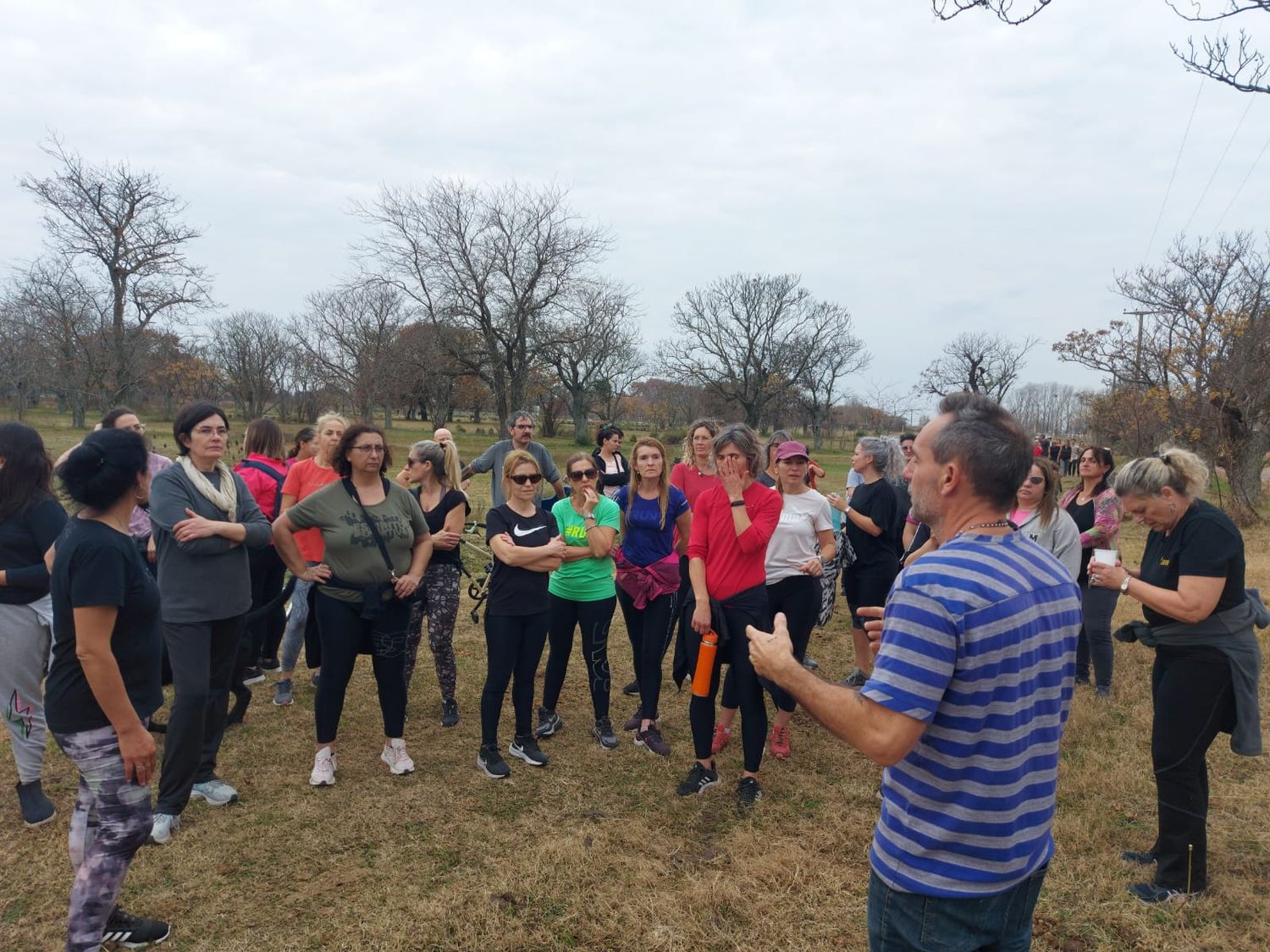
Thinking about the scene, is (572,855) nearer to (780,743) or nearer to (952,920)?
(780,743)

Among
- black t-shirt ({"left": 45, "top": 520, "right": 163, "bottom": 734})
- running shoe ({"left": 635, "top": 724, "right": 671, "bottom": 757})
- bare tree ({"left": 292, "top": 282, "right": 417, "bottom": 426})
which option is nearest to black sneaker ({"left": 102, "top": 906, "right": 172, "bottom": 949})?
black t-shirt ({"left": 45, "top": 520, "right": 163, "bottom": 734})

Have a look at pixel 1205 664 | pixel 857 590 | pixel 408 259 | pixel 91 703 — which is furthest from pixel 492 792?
pixel 408 259

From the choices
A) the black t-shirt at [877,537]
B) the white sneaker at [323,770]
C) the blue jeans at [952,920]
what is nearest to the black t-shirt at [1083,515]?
the black t-shirt at [877,537]

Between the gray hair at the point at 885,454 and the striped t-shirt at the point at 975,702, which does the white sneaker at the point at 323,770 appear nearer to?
the striped t-shirt at the point at 975,702

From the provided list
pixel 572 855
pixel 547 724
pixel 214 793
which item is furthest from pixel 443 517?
pixel 572 855

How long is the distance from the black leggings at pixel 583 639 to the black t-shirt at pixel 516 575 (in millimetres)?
198

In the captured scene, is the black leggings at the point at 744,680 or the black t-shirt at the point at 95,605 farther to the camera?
the black leggings at the point at 744,680

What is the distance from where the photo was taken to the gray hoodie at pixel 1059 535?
15.3ft

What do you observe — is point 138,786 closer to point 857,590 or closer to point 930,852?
point 930,852

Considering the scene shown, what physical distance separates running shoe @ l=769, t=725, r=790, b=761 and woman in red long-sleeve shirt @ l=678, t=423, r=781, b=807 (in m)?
0.56

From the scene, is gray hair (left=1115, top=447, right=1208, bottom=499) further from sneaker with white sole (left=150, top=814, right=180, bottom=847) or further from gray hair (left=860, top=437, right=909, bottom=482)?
sneaker with white sole (left=150, top=814, right=180, bottom=847)

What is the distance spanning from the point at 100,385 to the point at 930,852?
29.9 m

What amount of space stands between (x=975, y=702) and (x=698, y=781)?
284 cm

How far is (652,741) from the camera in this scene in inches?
175
